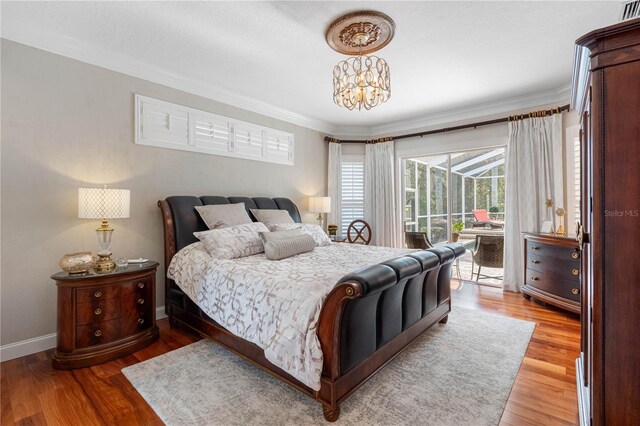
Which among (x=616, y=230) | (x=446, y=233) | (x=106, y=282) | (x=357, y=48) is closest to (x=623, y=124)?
(x=616, y=230)

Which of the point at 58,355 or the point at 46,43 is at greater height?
the point at 46,43

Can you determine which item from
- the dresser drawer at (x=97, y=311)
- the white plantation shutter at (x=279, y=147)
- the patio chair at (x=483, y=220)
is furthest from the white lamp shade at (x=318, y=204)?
the dresser drawer at (x=97, y=311)

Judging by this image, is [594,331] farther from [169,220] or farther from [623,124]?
[169,220]

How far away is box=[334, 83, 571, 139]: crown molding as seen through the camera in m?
3.88

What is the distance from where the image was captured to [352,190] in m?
5.54

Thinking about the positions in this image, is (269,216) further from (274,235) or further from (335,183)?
(335,183)

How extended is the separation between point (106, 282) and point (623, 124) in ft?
10.3

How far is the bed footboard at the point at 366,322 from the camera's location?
5.23 feet

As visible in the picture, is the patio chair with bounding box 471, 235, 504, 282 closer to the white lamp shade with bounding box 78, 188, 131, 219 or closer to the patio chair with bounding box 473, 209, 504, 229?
the patio chair with bounding box 473, 209, 504, 229

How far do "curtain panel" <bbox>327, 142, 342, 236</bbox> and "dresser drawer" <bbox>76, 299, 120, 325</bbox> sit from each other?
11.7 feet

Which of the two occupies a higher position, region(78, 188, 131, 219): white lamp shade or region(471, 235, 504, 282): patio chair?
region(78, 188, 131, 219): white lamp shade

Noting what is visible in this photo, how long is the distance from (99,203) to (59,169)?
1.91 ft

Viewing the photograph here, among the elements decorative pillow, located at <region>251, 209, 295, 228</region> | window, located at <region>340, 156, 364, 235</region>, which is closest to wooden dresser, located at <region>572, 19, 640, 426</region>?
decorative pillow, located at <region>251, 209, 295, 228</region>

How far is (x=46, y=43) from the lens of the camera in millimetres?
2510
